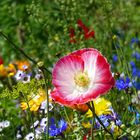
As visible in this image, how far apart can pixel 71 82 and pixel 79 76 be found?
0.03 m

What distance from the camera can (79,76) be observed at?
153 cm

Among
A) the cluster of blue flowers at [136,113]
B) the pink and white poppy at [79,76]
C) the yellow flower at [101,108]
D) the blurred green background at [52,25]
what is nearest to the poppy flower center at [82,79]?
the pink and white poppy at [79,76]

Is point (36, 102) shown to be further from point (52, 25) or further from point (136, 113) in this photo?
point (52, 25)

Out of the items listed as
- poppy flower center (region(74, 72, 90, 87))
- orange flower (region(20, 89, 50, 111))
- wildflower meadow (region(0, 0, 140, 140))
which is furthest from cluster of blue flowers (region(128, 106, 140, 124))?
poppy flower center (region(74, 72, 90, 87))

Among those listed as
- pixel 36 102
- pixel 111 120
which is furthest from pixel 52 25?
pixel 111 120

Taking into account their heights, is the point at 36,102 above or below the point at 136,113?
above

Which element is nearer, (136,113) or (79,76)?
(79,76)

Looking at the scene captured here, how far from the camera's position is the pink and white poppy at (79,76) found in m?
1.46

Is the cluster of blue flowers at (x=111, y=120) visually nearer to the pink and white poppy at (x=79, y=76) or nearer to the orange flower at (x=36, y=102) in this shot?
the orange flower at (x=36, y=102)

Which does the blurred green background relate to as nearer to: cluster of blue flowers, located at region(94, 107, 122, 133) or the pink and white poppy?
cluster of blue flowers, located at region(94, 107, 122, 133)

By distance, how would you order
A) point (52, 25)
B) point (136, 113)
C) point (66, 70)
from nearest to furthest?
1. point (66, 70)
2. point (136, 113)
3. point (52, 25)

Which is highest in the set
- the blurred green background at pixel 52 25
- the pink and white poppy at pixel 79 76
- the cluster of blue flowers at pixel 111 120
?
the blurred green background at pixel 52 25

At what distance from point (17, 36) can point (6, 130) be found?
2119 millimetres

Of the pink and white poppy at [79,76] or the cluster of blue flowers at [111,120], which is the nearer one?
the pink and white poppy at [79,76]
